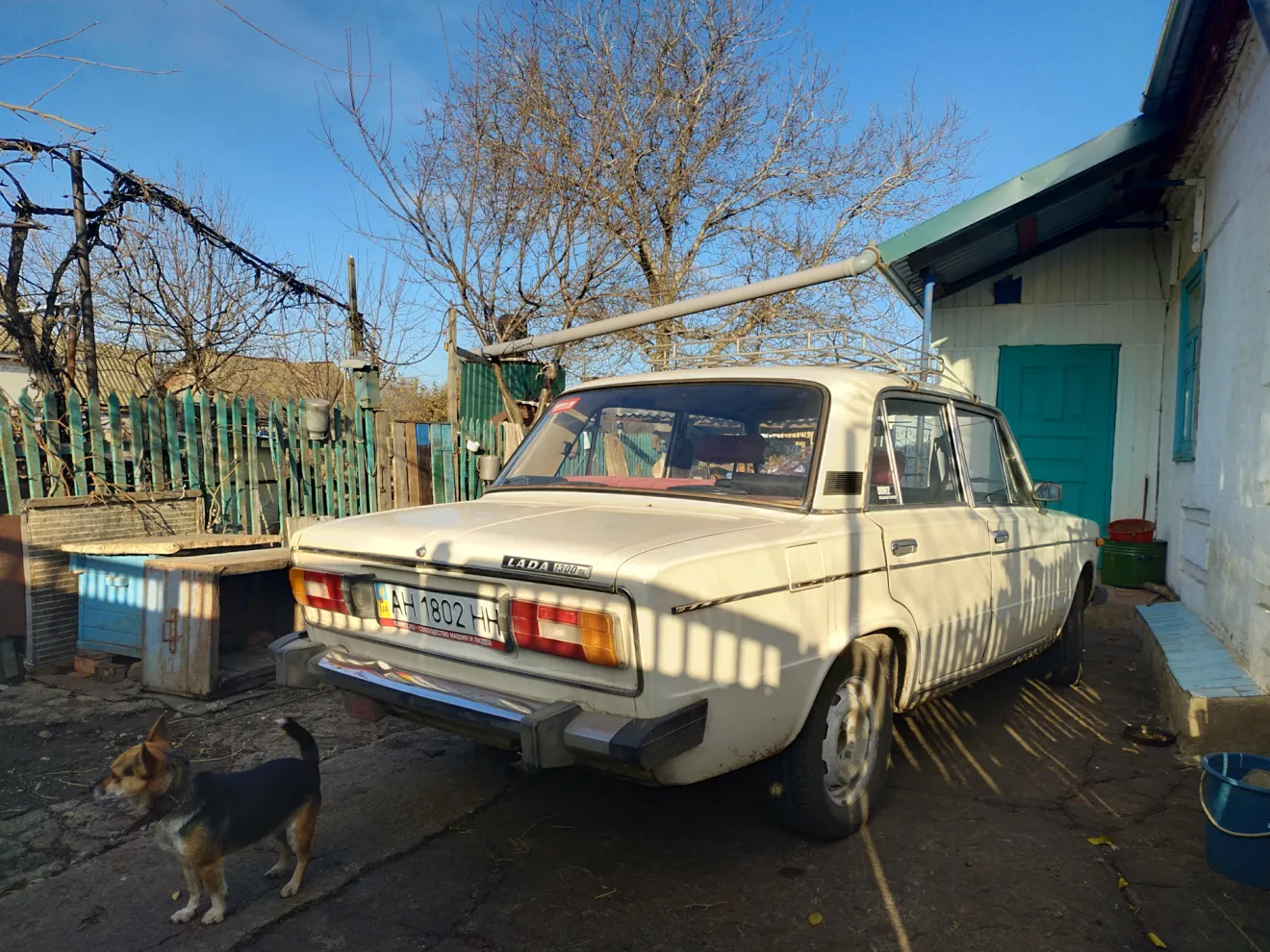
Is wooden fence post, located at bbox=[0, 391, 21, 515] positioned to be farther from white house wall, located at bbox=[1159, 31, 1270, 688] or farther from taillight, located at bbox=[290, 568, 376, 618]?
white house wall, located at bbox=[1159, 31, 1270, 688]

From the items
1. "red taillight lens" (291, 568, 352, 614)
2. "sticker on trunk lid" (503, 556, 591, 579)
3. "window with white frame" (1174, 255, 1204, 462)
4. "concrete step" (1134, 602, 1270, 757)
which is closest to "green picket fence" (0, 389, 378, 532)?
"red taillight lens" (291, 568, 352, 614)

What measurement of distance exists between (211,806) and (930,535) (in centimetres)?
284

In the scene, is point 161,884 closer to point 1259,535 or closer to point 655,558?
point 655,558

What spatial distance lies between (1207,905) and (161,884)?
353cm

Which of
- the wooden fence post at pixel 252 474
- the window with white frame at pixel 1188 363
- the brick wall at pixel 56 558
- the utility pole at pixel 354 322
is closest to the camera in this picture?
the brick wall at pixel 56 558

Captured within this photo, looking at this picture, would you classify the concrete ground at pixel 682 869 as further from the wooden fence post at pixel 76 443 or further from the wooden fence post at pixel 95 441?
the wooden fence post at pixel 95 441

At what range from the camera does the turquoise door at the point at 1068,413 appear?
839 cm

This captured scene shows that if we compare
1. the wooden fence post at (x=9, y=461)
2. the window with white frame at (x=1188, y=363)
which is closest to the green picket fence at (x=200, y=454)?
the wooden fence post at (x=9, y=461)

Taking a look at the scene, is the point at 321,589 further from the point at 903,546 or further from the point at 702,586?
the point at 903,546

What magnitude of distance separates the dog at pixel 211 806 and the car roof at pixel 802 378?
2085mm

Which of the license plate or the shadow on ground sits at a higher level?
the license plate

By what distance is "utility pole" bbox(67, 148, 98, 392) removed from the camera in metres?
7.61

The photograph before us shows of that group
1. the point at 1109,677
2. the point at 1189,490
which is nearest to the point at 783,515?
the point at 1109,677

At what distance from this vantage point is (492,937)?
2.54 m
